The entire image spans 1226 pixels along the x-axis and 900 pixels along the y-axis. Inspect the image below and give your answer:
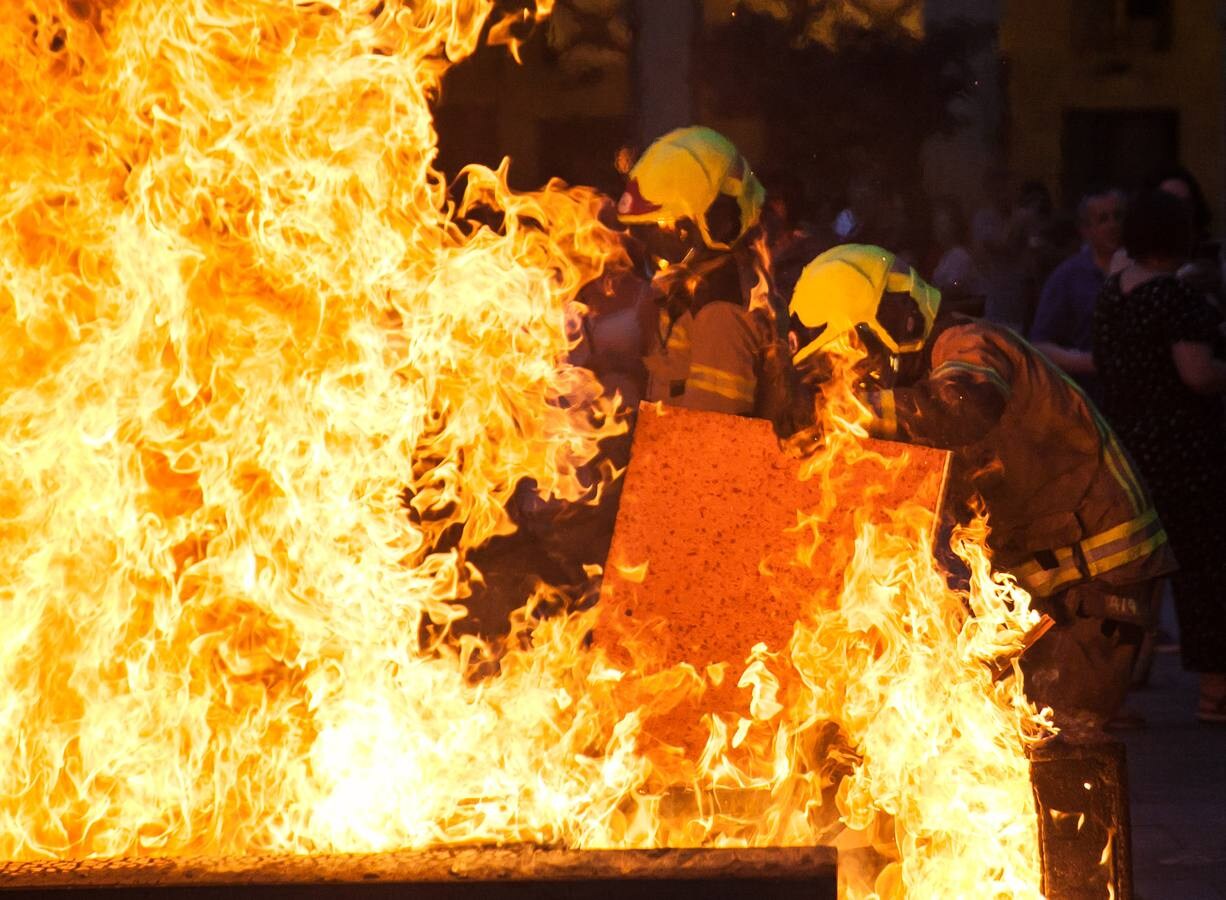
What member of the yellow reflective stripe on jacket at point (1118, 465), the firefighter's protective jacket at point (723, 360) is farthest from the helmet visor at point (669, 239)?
the yellow reflective stripe on jacket at point (1118, 465)

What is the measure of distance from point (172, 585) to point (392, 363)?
1.02 meters

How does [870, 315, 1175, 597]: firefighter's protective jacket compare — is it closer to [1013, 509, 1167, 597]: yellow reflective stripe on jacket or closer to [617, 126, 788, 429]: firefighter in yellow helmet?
[1013, 509, 1167, 597]: yellow reflective stripe on jacket

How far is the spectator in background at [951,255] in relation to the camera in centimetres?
912

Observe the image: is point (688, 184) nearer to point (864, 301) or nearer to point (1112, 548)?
point (864, 301)

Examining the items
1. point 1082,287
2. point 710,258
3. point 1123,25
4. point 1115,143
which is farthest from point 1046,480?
point 1123,25

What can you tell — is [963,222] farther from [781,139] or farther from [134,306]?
[134,306]

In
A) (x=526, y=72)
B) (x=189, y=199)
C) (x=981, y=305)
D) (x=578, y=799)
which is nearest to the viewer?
(x=578, y=799)

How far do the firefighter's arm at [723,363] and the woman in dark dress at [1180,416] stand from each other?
282 cm

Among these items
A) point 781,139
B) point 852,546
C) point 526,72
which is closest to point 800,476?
point 852,546

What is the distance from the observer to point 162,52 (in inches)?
218

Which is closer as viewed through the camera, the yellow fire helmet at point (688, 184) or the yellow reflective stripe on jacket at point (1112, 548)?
the yellow reflective stripe on jacket at point (1112, 548)

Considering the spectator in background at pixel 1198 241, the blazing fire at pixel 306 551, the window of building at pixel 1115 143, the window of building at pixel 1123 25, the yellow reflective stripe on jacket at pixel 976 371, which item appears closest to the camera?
the blazing fire at pixel 306 551

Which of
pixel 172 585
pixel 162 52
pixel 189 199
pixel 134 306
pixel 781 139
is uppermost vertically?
pixel 781 139

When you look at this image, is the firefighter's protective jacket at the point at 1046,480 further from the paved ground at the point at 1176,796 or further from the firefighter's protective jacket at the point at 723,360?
the paved ground at the point at 1176,796
